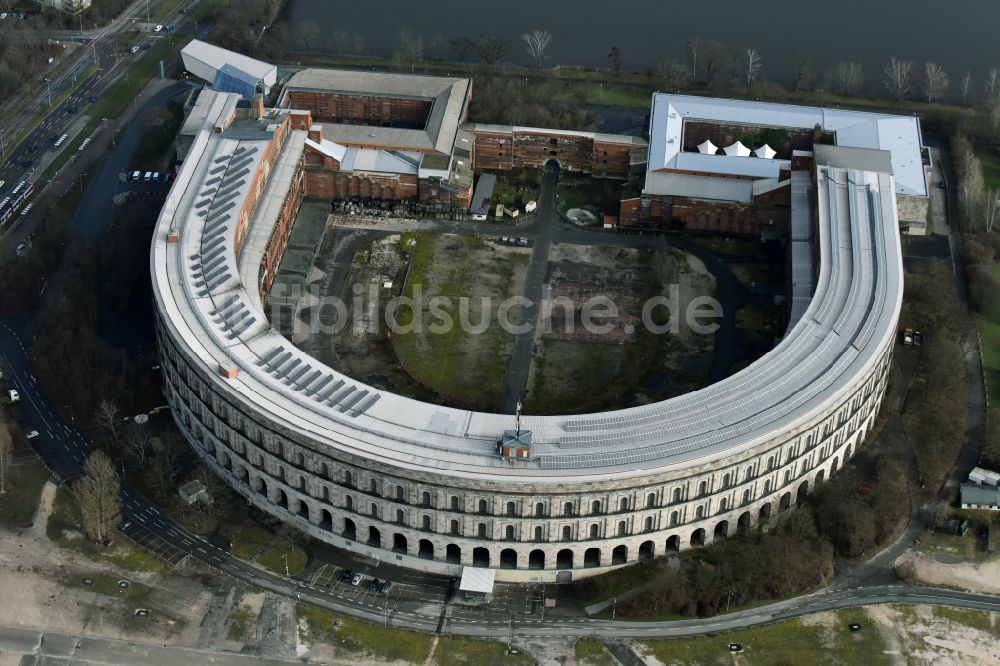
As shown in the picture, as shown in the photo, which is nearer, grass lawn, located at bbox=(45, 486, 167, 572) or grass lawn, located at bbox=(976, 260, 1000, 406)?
grass lawn, located at bbox=(45, 486, 167, 572)

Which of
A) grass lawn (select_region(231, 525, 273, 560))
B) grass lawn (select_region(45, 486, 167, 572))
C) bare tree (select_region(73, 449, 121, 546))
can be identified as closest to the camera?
grass lawn (select_region(45, 486, 167, 572))

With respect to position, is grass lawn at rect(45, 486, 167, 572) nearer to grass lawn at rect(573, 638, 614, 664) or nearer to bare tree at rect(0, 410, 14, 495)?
bare tree at rect(0, 410, 14, 495)

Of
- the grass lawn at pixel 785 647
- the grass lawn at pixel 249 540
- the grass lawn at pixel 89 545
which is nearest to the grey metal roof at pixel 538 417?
the grass lawn at pixel 249 540

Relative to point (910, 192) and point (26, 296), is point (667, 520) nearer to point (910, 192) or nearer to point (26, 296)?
point (910, 192)

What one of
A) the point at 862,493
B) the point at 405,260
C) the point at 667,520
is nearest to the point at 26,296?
the point at 405,260

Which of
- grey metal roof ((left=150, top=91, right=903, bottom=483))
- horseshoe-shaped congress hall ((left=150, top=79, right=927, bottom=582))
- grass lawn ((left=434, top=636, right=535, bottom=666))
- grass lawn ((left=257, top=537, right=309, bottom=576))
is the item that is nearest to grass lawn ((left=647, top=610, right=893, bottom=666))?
horseshoe-shaped congress hall ((left=150, top=79, right=927, bottom=582))

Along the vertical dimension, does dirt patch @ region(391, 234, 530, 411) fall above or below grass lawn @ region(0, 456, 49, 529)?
above

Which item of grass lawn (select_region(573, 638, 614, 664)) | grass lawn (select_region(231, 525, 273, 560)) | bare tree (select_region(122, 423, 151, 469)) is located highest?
bare tree (select_region(122, 423, 151, 469))
